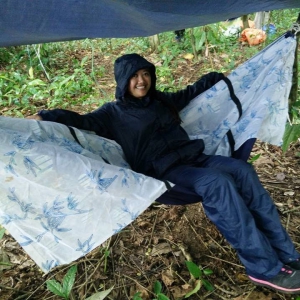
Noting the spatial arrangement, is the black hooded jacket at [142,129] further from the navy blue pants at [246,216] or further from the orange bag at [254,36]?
the orange bag at [254,36]

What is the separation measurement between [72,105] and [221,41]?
2264 mm

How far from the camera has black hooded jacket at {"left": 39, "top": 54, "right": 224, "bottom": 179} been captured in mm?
1685

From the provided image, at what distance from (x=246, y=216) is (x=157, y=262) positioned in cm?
56

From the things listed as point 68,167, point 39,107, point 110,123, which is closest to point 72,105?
point 39,107

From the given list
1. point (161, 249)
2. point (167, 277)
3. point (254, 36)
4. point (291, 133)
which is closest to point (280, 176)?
point (291, 133)

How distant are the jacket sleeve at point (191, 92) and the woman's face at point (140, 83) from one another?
181 millimetres

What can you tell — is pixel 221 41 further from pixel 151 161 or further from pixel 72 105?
pixel 151 161

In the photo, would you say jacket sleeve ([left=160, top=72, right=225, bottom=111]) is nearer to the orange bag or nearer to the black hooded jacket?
the black hooded jacket

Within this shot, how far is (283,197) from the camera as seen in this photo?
209 centimetres

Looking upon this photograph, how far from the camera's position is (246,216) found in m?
1.38

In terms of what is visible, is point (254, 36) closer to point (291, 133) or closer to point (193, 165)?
point (291, 133)

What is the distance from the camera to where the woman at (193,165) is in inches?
55.4

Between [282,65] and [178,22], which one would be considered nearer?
[178,22]

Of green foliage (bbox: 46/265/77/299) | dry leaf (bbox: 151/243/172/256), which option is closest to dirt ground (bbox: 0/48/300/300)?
dry leaf (bbox: 151/243/172/256)
